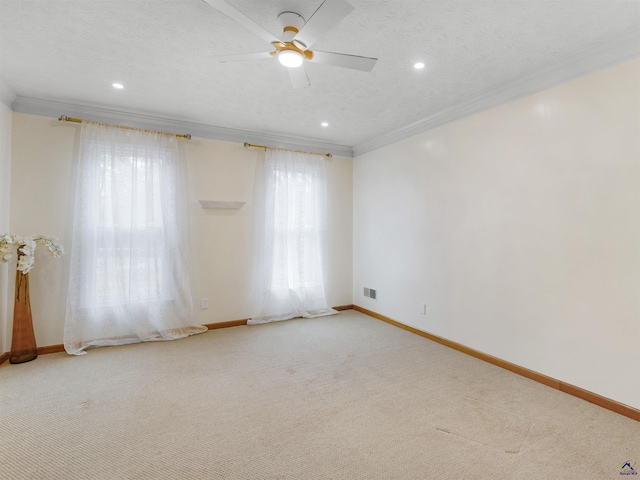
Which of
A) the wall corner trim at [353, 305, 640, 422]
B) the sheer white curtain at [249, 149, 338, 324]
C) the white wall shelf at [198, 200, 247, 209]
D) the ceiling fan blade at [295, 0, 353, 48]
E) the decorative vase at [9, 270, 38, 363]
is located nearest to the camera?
the ceiling fan blade at [295, 0, 353, 48]

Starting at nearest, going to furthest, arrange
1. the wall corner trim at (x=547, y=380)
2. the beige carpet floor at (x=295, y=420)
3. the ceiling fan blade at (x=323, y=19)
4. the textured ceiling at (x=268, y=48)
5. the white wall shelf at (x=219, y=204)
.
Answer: the ceiling fan blade at (x=323, y=19) → the beige carpet floor at (x=295, y=420) → the textured ceiling at (x=268, y=48) → the wall corner trim at (x=547, y=380) → the white wall shelf at (x=219, y=204)

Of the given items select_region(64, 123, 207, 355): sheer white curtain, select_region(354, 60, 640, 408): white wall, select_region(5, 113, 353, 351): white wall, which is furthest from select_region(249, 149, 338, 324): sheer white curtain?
select_region(354, 60, 640, 408): white wall

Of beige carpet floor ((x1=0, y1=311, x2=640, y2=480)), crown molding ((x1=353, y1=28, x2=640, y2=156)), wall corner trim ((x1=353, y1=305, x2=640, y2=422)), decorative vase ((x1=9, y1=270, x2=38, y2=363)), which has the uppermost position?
crown molding ((x1=353, y1=28, x2=640, y2=156))

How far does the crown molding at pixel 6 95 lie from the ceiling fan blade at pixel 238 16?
264 centimetres

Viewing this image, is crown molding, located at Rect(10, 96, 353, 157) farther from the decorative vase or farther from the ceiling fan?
the ceiling fan

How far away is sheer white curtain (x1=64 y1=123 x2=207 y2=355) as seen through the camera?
3488 millimetres

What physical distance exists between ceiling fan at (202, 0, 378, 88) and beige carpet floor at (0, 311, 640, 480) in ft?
7.78

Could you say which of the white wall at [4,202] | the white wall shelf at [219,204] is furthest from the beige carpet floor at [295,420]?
the white wall shelf at [219,204]

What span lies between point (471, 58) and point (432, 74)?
1.10ft

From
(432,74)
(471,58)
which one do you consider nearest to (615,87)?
(471,58)

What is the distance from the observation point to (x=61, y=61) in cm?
259

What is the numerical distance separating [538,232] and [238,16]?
2781 mm

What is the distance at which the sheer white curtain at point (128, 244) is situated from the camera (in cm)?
349

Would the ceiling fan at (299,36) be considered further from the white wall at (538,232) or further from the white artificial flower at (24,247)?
the white artificial flower at (24,247)
